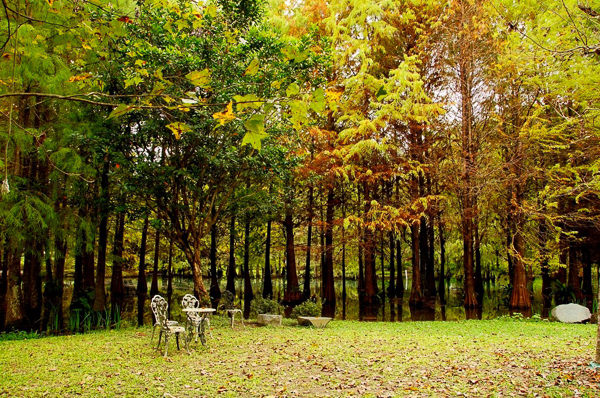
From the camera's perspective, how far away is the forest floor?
16.2 feet

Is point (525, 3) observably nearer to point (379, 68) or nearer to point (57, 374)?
point (379, 68)

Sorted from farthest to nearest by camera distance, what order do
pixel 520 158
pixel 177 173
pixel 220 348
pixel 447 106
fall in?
1. pixel 447 106
2. pixel 520 158
3. pixel 177 173
4. pixel 220 348

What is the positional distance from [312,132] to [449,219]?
6.55 meters

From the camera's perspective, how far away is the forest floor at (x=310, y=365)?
4.94 meters

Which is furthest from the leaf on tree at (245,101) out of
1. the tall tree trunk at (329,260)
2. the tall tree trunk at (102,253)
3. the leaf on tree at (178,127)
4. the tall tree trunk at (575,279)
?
the tall tree trunk at (575,279)

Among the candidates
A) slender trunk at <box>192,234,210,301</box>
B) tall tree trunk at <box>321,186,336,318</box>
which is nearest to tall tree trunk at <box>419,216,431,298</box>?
tall tree trunk at <box>321,186,336,318</box>

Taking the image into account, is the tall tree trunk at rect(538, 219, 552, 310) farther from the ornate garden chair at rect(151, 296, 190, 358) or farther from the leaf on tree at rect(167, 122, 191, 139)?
the leaf on tree at rect(167, 122, 191, 139)

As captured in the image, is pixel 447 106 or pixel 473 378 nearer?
pixel 473 378

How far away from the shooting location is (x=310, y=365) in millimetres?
6312

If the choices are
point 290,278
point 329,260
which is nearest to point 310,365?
point 329,260

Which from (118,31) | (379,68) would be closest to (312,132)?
(379,68)

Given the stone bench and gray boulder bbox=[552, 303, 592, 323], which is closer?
the stone bench

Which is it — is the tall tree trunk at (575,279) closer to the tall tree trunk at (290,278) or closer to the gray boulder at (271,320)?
the tall tree trunk at (290,278)

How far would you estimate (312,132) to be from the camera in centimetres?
1595
